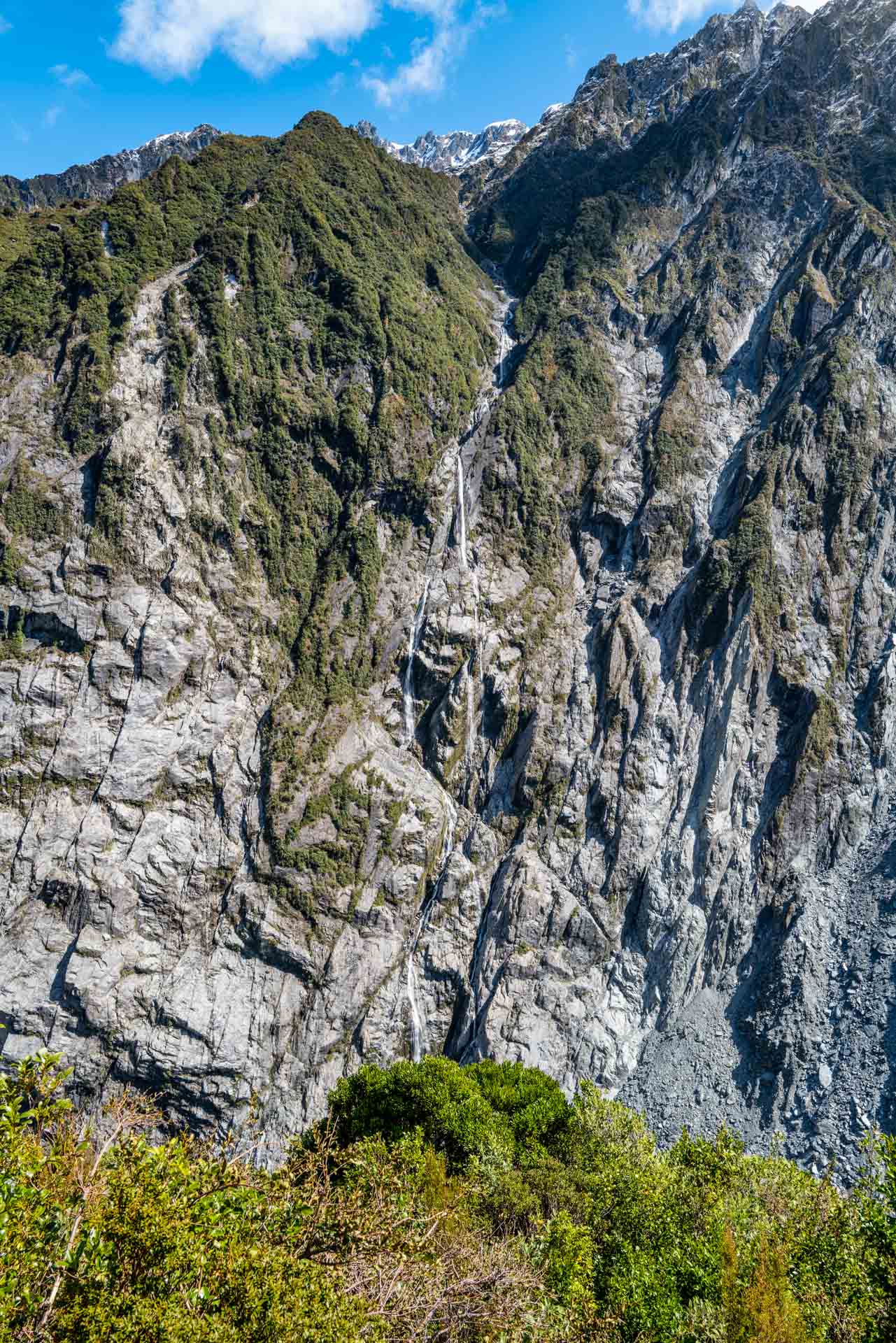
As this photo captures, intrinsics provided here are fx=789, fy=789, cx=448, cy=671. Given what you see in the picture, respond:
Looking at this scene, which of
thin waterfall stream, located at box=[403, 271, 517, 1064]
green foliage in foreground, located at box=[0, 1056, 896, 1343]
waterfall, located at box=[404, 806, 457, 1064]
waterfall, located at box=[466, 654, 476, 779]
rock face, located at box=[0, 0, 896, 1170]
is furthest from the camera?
waterfall, located at box=[466, 654, 476, 779]

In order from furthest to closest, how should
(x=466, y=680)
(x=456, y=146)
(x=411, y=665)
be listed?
(x=456, y=146)
(x=411, y=665)
(x=466, y=680)

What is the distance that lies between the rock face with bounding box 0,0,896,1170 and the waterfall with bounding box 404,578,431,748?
1.13 feet

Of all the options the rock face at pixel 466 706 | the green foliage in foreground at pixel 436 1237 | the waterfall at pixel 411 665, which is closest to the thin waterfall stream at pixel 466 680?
the waterfall at pixel 411 665

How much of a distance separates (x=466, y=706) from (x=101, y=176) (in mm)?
119136

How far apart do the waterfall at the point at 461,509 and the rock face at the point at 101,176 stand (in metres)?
84.3

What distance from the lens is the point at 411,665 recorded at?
59.5m

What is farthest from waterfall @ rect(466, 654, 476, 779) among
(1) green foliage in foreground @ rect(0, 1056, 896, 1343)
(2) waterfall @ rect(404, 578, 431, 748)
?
(1) green foliage in foreground @ rect(0, 1056, 896, 1343)

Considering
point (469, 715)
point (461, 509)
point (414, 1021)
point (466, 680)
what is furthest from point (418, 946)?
point (461, 509)

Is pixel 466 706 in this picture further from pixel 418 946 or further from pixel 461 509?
pixel 461 509

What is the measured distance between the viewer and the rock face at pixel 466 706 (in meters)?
47.1

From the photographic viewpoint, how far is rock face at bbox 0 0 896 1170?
47062 millimetres

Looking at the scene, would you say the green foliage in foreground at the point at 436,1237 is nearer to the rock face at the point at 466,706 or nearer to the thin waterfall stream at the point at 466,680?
the thin waterfall stream at the point at 466,680

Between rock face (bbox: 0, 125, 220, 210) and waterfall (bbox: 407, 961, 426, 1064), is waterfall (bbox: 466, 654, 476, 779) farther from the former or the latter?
rock face (bbox: 0, 125, 220, 210)

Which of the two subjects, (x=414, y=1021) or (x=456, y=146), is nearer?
(x=414, y=1021)
